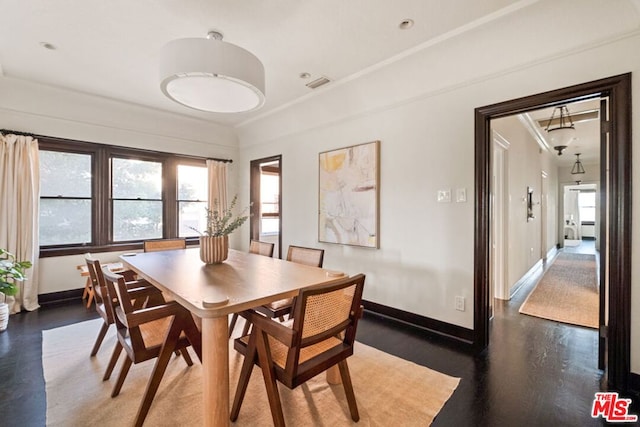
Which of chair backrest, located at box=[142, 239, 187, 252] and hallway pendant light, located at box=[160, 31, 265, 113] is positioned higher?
hallway pendant light, located at box=[160, 31, 265, 113]

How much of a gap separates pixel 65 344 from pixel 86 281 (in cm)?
159

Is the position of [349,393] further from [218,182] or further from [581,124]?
[581,124]

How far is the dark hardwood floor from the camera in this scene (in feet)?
5.45

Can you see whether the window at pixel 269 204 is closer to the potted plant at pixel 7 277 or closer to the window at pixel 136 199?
the window at pixel 136 199

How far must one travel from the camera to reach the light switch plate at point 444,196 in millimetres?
2668

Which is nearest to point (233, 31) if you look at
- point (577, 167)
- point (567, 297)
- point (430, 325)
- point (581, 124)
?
point (430, 325)

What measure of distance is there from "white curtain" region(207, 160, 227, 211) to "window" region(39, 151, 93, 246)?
5.45 feet

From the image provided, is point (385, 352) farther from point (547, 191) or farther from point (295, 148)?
point (547, 191)

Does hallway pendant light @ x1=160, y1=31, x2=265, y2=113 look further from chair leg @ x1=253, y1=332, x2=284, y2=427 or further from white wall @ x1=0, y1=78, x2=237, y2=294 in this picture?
white wall @ x1=0, y1=78, x2=237, y2=294

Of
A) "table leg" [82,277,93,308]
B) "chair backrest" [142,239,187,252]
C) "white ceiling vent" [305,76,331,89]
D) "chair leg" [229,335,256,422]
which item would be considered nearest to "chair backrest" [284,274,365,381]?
"chair leg" [229,335,256,422]

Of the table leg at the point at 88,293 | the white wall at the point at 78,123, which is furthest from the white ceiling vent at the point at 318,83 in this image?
the table leg at the point at 88,293

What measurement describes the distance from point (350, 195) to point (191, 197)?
2.99m

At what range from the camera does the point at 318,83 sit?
10.9 ft

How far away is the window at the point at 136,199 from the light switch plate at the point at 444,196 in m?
4.18
